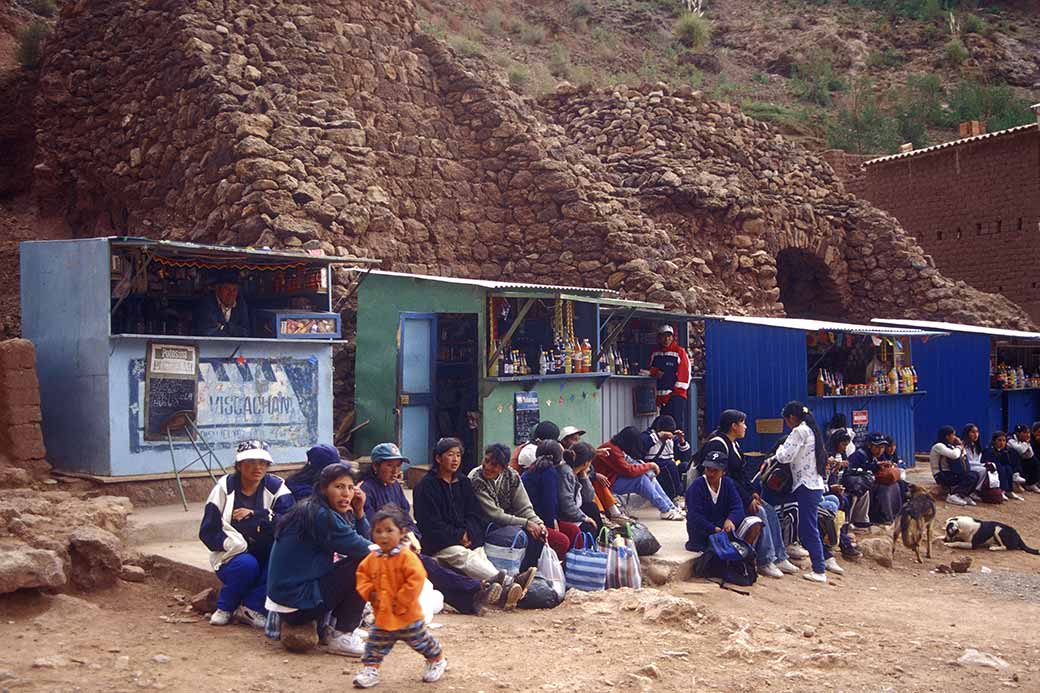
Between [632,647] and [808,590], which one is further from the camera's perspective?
[808,590]

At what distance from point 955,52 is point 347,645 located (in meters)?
39.4

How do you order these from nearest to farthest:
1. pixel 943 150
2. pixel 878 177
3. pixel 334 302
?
pixel 334 302 → pixel 943 150 → pixel 878 177

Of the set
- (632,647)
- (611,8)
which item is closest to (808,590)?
(632,647)

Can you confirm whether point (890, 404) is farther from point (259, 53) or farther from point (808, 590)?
point (259, 53)

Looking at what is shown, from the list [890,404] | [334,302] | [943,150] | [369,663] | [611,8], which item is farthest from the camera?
[611,8]

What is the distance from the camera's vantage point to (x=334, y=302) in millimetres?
11953

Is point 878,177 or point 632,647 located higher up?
point 878,177

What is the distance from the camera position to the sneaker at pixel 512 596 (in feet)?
22.6

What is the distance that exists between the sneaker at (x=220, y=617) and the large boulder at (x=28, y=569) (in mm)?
958

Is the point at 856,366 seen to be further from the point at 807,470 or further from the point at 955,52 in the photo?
the point at 955,52

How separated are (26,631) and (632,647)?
11.4 feet

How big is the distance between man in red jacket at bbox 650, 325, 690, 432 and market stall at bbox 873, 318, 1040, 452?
492 centimetres

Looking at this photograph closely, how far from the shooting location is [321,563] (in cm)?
565

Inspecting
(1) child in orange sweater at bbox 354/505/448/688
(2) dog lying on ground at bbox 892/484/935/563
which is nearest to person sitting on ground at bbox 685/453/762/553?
(2) dog lying on ground at bbox 892/484/935/563
